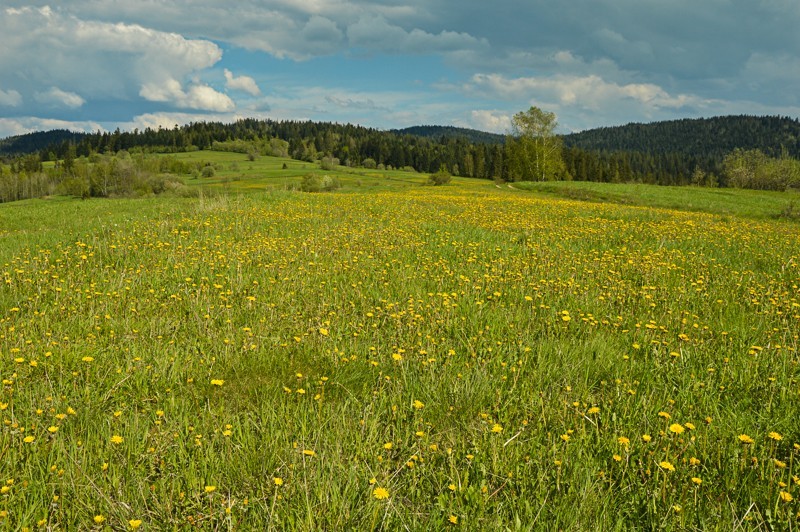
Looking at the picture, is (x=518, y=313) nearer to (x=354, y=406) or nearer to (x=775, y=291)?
(x=354, y=406)

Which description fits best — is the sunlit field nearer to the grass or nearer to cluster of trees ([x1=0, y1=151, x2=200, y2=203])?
the grass

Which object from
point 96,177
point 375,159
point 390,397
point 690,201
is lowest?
point 390,397

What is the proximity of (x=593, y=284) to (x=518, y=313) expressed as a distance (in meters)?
2.21

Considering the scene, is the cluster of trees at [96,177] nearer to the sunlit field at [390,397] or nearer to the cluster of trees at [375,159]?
the cluster of trees at [375,159]

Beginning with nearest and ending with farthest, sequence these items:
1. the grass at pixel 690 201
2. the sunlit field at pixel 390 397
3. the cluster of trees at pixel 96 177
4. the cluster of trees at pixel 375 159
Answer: the sunlit field at pixel 390 397, the grass at pixel 690 201, the cluster of trees at pixel 96 177, the cluster of trees at pixel 375 159

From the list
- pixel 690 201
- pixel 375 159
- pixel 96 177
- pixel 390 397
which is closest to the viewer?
pixel 390 397

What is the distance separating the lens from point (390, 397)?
3664mm

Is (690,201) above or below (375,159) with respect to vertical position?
below

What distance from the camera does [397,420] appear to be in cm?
343

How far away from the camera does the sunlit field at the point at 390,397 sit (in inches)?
99.8

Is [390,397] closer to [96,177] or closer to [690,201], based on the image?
[690,201]

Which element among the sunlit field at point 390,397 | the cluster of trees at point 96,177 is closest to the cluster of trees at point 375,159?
the cluster of trees at point 96,177

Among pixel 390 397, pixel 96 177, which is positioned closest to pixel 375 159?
pixel 96 177

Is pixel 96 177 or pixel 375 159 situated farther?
pixel 375 159
